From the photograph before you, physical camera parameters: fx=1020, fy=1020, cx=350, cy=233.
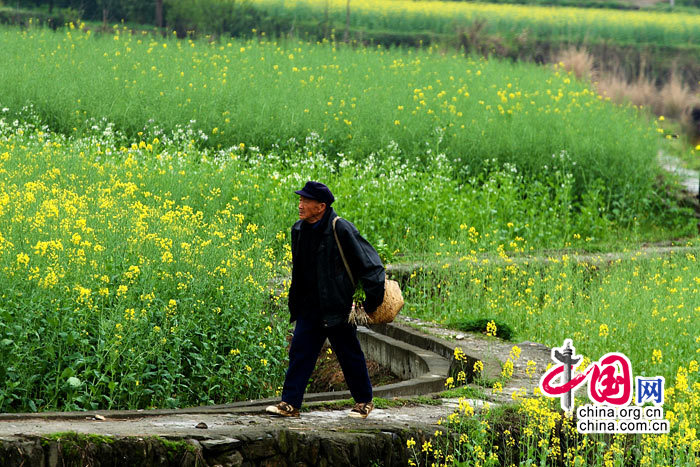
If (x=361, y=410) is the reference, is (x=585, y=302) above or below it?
below

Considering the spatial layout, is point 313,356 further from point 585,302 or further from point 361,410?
point 585,302

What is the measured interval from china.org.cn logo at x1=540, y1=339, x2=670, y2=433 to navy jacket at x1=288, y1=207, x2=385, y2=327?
1.51m

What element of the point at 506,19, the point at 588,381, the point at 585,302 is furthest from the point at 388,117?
the point at 506,19

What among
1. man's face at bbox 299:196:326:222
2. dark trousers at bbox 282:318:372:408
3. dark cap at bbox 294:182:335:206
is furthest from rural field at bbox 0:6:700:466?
dark cap at bbox 294:182:335:206

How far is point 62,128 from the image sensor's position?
16.4 metres

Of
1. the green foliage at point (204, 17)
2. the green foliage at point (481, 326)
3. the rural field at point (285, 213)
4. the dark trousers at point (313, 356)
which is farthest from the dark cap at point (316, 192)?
the green foliage at point (204, 17)

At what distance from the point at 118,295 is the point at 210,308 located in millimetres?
954

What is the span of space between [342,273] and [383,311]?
37cm

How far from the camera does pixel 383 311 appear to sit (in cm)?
659

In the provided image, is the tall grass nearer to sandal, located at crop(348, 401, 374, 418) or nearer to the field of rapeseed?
sandal, located at crop(348, 401, 374, 418)

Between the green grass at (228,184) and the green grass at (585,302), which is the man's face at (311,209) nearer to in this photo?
the green grass at (228,184)

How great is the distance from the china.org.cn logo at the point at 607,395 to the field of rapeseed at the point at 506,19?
85.7ft

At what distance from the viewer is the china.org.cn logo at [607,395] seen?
22.7 feet

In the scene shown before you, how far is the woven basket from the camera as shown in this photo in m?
6.55
